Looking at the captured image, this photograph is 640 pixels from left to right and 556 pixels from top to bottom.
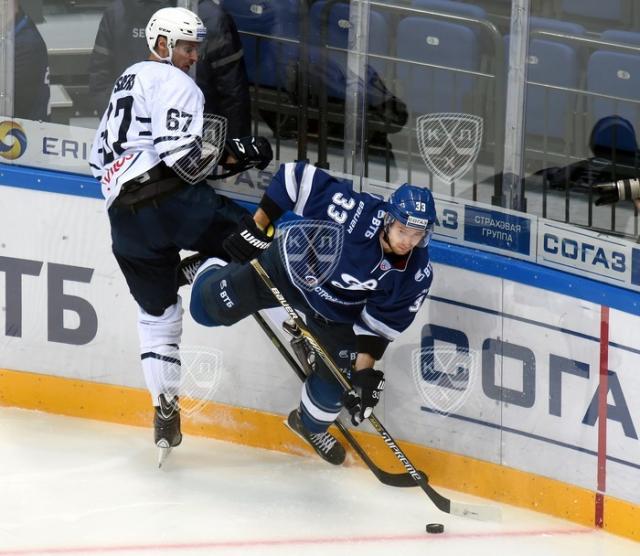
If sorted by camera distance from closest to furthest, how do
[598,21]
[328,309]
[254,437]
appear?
1. [598,21]
2. [328,309]
3. [254,437]

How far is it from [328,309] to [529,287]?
630 mm

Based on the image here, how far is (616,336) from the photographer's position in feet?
16.0

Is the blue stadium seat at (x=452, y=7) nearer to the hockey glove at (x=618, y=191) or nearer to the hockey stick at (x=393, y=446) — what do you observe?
the hockey glove at (x=618, y=191)

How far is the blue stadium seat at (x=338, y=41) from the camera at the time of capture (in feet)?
17.2

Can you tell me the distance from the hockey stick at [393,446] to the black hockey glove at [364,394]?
0.10 feet

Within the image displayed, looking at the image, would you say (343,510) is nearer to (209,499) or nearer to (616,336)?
(209,499)

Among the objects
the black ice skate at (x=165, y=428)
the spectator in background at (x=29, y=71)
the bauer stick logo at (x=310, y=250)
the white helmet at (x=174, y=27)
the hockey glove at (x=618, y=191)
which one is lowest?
the black ice skate at (x=165, y=428)

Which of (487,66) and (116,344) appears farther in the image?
(116,344)

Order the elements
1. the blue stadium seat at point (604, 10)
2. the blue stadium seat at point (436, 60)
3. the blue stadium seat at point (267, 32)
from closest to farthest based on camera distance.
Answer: the blue stadium seat at point (604, 10), the blue stadium seat at point (436, 60), the blue stadium seat at point (267, 32)

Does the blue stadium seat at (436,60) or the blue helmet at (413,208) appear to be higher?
the blue stadium seat at (436,60)

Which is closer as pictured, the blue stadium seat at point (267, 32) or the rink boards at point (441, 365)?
the rink boards at point (441, 365)

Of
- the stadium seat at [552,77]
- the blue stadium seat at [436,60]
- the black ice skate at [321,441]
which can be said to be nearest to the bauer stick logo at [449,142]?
the blue stadium seat at [436,60]

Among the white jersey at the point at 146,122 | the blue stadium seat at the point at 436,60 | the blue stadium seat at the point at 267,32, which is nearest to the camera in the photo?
the white jersey at the point at 146,122

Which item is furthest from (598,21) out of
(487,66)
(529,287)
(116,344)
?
(116,344)
